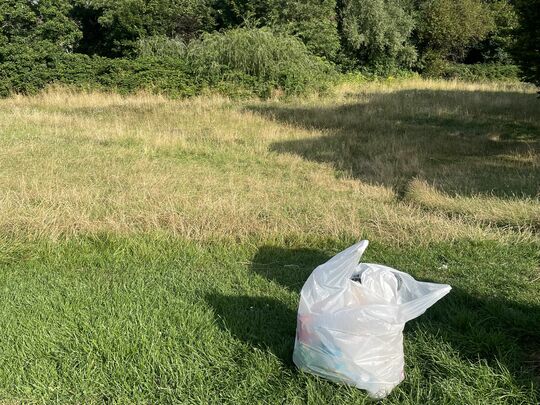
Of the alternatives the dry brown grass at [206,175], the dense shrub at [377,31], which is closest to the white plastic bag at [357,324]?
the dry brown grass at [206,175]

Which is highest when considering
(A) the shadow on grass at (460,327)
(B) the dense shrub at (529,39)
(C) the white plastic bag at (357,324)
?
(B) the dense shrub at (529,39)

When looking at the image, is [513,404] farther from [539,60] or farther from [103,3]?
[103,3]

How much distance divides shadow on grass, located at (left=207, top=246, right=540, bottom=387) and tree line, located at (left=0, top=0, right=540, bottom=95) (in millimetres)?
16730

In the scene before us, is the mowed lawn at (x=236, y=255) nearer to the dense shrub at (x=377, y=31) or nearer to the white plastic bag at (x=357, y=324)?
the white plastic bag at (x=357, y=324)

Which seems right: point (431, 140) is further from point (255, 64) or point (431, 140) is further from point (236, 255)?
point (255, 64)

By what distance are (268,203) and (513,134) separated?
32.6 feet

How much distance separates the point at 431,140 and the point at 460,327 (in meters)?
10.6

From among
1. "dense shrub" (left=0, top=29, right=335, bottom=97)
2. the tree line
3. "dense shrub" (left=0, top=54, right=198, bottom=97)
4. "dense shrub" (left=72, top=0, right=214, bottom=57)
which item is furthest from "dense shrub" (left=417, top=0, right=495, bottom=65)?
"dense shrub" (left=0, top=54, right=198, bottom=97)

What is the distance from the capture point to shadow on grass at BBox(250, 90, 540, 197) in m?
9.36

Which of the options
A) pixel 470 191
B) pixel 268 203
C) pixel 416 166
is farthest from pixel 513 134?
pixel 268 203

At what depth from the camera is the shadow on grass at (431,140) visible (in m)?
9.36

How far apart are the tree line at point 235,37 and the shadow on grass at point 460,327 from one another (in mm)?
16730

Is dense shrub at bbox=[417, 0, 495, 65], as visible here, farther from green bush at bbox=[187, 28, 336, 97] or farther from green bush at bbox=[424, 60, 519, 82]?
green bush at bbox=[187, 28, 336, 97]

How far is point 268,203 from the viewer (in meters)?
7.20
